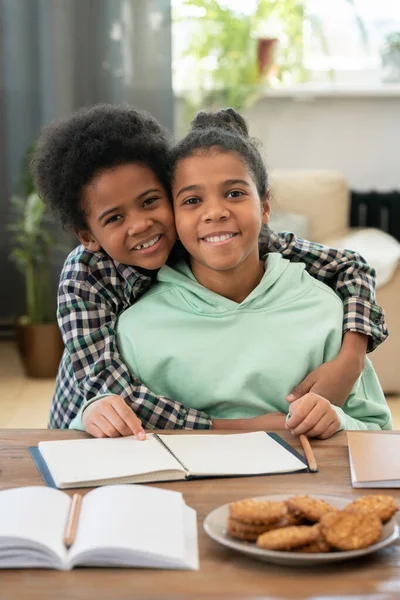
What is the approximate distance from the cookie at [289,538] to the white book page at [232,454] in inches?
10.4

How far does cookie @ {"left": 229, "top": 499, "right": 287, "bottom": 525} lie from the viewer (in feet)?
2.87

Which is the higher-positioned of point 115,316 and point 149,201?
point 149,201

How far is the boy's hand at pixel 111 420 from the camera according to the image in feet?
4.28

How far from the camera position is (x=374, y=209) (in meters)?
4.43

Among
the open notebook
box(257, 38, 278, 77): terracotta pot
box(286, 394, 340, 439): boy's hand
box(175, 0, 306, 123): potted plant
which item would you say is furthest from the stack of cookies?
box(257, 38, 278, 77): terracotta pot

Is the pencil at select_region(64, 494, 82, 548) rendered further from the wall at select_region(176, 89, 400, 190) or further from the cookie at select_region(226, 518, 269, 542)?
the wall at select_region(176, 89, 400, 190)

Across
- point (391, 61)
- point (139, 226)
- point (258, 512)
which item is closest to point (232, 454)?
point (258, 512)

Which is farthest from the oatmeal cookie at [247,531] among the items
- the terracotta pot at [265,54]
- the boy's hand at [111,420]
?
the terracotta pot at [265,54]

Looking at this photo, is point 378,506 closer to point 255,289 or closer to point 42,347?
point 255,289

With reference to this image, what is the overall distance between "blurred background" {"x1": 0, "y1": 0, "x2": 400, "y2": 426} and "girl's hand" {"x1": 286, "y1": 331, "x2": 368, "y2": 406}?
2.37m

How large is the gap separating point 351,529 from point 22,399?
2.90 meters

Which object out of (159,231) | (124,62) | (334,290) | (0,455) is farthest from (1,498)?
(124,62)

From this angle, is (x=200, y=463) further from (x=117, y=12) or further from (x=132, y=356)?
(x=117, y=12)

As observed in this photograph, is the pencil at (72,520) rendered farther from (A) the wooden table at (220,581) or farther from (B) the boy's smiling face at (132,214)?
(B) the boy's smiling face at (132,214)
